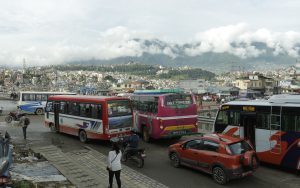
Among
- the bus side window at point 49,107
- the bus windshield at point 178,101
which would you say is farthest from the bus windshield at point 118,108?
the bus side window at point 49,107

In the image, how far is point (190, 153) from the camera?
1330 centimetres

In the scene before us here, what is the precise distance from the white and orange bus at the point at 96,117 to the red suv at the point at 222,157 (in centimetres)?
567

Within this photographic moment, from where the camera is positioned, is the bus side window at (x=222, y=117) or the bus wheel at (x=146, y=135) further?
the bus wheel at (x=146, y=135)

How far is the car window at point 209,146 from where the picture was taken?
12113 mm

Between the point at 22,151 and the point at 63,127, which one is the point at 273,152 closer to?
the point at 22,151

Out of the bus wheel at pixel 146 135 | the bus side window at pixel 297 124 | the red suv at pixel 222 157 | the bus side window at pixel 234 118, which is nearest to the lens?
the red suv at pixel 222 157

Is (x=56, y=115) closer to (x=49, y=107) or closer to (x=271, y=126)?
(x=49, y=107)

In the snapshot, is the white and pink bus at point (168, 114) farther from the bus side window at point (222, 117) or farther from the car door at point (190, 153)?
the car door at point (190, 153)

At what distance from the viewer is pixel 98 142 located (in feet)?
65.3

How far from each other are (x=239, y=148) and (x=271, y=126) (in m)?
2.70

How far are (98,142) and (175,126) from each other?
4560 millimetres

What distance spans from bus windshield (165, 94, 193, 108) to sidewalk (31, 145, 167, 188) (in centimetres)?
429

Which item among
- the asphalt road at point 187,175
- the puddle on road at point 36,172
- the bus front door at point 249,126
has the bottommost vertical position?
the asphalt road at point 187,175

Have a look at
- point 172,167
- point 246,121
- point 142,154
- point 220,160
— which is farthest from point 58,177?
point 246,121
